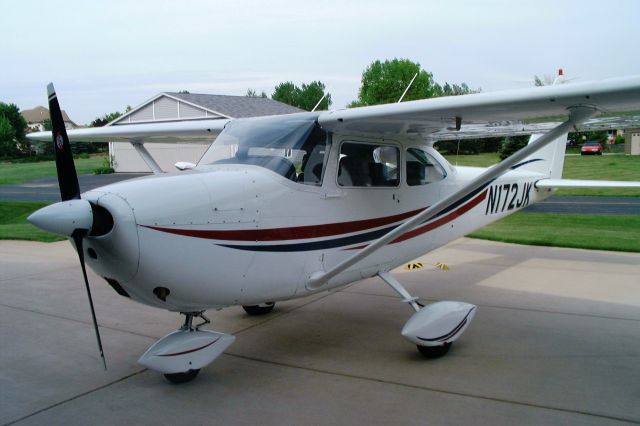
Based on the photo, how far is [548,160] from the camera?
8852 millimetres

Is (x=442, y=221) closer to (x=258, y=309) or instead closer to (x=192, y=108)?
(x=258, y=309)

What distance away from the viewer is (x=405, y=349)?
17.4 ft

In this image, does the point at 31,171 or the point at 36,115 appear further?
the point at 36,115

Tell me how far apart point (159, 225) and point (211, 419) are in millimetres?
1355

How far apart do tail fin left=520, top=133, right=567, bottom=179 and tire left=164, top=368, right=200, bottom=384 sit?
6.08 meters

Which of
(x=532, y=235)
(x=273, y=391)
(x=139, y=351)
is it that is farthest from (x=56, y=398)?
(x=532, y=235)

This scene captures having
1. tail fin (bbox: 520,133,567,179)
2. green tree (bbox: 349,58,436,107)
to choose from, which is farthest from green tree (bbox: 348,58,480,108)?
tail fin (bbox: 520,133,567,179)

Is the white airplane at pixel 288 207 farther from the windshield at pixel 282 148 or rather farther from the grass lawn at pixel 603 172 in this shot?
the grass lawn at pixel 603 172

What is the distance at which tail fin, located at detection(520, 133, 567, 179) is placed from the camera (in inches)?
344

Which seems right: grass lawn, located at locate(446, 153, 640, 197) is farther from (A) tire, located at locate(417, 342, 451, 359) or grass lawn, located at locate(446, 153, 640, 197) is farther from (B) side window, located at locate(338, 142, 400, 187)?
(A) tire, located at locate(417, 342, 451, 359)

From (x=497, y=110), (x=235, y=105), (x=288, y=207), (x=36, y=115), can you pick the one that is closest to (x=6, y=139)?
(x=235, y=105)

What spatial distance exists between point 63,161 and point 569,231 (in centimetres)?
1095

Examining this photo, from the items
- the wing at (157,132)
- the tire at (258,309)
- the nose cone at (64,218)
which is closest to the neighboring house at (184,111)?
the wing at (157,132)

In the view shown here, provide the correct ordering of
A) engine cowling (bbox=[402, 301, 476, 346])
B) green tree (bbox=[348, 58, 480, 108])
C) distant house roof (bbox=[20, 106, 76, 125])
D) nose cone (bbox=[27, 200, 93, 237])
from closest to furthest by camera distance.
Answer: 1. nose cone (bbox=[27, 200, 93, 237])
2. engine cowling (bbox=[402, 301, 476, 346])
3. green tree (bbox=[348, 58, 480, 108])
4. distant house roof (bbox=[20, 106, 76, 125])
